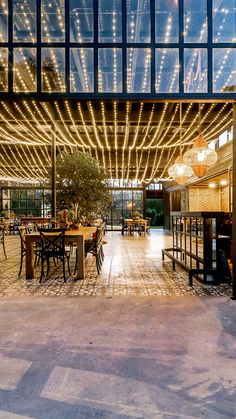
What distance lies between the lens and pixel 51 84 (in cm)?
438

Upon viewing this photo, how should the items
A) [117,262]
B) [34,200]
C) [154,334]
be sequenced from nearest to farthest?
1. [154,334]
2. [117,262]
3. [34,200]

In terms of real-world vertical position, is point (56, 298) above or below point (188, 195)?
below

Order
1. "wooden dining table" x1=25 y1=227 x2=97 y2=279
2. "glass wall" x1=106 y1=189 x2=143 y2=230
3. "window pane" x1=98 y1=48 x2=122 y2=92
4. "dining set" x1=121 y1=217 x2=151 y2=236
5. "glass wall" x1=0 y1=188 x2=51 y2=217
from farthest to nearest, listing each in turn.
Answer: "glass wall" x1=106 y1=189 x2=143 y2=230
"glass wall" x1=0 y1=188 x2=51 y2=217
"dining set" x1=121 y1=217 x2=151 y2=236
"wooden dining table" x1=25 y1=227 x2=97 y2=279
"window pane" x1=98 y1=48 x2=122 y2=92

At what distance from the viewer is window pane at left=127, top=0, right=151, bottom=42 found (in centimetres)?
429

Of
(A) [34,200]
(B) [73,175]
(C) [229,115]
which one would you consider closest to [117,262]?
(B) [73,175]

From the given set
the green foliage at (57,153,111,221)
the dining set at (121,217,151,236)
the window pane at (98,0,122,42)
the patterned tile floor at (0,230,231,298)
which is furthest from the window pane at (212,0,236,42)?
the dining set at (121,217,151,236)

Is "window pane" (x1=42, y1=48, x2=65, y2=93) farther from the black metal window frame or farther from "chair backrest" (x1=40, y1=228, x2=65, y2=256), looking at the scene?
"chair backrest" (x1=40, y1=228, x2=65, y2=256)

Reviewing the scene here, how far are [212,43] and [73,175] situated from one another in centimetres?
467

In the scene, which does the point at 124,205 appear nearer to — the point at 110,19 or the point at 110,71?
the point at 110,71

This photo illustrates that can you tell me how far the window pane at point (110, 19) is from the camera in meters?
4.40

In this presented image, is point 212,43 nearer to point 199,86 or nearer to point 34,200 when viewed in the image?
point 199,86

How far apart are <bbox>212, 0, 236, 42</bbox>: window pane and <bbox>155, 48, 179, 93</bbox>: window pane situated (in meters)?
0.64

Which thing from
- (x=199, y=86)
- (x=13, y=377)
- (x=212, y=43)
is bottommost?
(x=13, y=377)

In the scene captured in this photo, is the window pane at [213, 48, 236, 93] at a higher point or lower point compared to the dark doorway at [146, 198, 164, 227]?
higher
